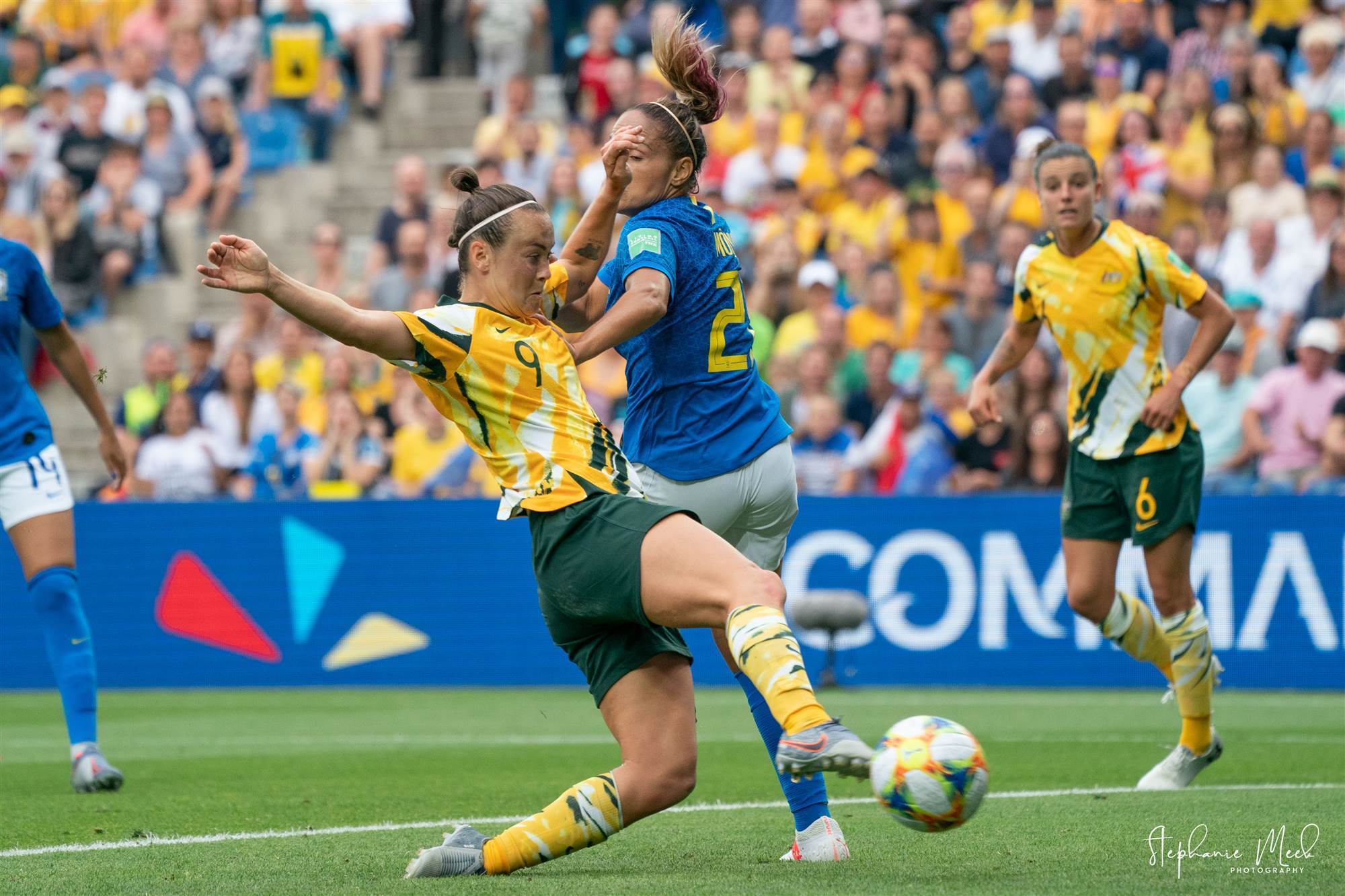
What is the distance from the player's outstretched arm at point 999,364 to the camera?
773 centimetres

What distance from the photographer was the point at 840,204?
16.1 metres

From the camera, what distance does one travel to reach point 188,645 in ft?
43.1

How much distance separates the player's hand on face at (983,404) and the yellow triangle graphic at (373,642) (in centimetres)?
630

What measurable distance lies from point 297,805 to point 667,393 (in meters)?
2.41

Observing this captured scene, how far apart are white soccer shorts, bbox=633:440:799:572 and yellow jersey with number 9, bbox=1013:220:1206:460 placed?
7.06 feet

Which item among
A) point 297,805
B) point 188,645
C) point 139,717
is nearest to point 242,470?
point 188,645

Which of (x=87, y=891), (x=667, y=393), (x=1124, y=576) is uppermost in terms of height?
(x=667, y=393)

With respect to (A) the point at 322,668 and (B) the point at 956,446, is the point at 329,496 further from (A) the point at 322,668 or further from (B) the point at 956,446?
(B) the point at 956,446

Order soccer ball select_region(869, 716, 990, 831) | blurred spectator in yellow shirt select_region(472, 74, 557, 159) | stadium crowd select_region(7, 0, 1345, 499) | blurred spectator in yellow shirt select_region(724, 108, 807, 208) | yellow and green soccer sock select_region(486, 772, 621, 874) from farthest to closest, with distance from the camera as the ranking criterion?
blurred spectator in yellow shirt select_region(472, 74, 557, 159) → blurred spectator in yellow shirt select_region(724, 108, 807, 208) → stadium crowd select_region(7, 0, 1345, 499) → yellow and green soccer sock select_region(486, 772, 621, 874) → soccer ball select_region(869, 716, 990, 831)

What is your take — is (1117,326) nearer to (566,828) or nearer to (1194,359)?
(1194,359)

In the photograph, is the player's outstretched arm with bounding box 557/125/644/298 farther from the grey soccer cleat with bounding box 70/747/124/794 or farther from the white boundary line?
A: the grey soccer cleat with bounding box 70/747/124/794

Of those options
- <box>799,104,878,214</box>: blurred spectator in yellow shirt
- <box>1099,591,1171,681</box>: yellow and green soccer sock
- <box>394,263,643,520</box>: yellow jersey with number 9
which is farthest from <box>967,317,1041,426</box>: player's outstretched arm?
<box>799,104,878,214</box>: blurred spectator in yellow shirt

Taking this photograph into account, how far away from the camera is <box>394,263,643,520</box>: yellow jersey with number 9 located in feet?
16.1

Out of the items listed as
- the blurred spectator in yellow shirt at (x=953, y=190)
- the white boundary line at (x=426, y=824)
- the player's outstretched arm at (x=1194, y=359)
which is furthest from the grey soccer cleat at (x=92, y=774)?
the blurred spectator in yellow shirt at (x=953, y=190)
